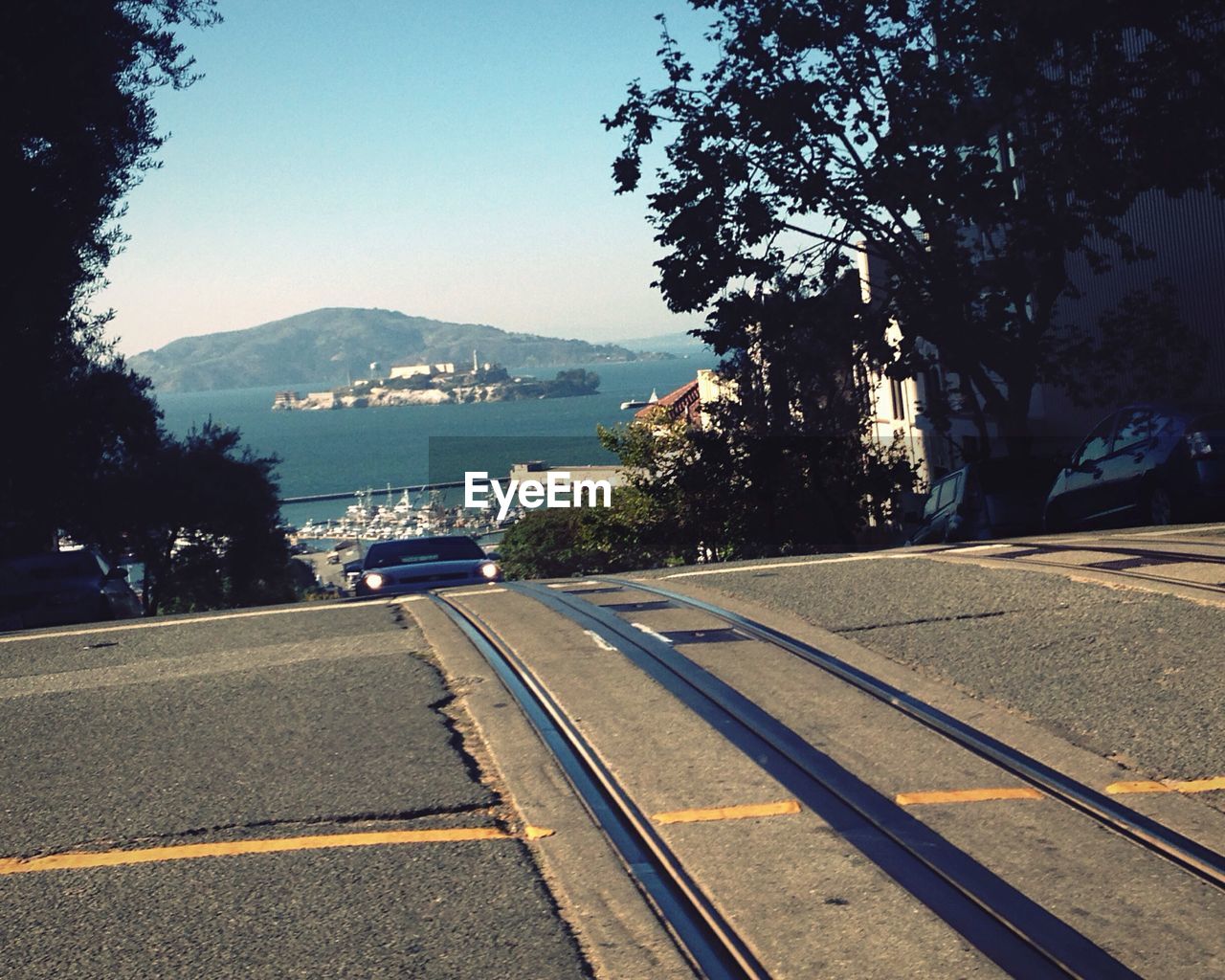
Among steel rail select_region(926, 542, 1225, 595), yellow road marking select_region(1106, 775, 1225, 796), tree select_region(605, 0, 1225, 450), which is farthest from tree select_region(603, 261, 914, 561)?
yellow road marking select_region(1106, 775, 1225, 796)

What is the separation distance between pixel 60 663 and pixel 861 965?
7.26 m

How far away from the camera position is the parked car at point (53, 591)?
1805 cm

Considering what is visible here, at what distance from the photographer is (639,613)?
10.4 metres

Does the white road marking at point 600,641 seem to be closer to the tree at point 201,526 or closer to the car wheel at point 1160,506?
the car wheel at point 1160,506

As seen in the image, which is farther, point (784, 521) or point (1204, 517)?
point (784, 521)

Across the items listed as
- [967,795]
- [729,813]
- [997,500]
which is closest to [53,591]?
[997,500]

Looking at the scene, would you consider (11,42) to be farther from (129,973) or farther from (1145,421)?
(129,973)

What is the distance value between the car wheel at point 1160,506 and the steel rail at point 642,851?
9575mm

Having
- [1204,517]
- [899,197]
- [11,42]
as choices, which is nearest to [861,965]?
[1204,517]

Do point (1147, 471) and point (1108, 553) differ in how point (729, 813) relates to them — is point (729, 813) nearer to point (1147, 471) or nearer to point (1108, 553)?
point (1108, 553)

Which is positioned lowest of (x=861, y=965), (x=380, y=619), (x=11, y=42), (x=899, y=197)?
(x=861, y=965)

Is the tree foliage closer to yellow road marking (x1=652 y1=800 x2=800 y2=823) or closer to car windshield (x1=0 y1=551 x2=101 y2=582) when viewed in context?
car windshield (x1=0 y1=551 x2=101 y2=582)

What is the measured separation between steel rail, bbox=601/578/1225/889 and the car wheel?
26.4ft

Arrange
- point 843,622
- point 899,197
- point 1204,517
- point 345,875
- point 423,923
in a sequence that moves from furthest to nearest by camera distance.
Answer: point 899,197
point 1204,517
point 843,622
point 345,875
point 423,923
